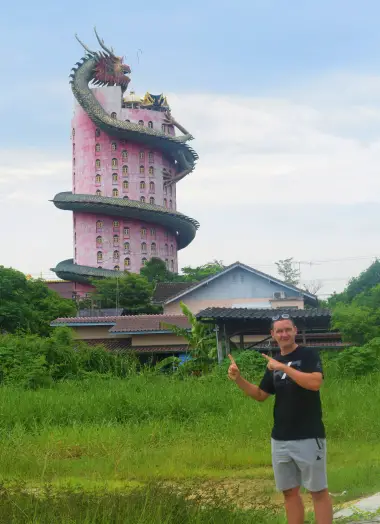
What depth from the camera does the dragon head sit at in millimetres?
87875

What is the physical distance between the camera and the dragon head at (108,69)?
87.9 meters

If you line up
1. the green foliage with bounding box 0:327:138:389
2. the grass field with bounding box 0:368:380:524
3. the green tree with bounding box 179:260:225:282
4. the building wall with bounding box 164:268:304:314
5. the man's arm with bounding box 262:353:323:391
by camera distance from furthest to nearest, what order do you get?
the green tree with bounding box 179:260:225:282, the building wall with bounding box 164:268:304:314, the green foliage with bounding box 0:327:138:389, the grass field with bounding box 0:368:380:524, the man's arm with bounding box 262:353:323:391

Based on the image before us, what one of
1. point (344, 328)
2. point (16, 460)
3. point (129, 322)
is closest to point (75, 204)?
point (129, 322)

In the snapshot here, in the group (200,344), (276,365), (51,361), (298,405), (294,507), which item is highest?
(200,344)

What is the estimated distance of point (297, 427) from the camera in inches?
231

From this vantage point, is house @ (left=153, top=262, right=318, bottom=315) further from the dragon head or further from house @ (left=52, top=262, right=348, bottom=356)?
the dragon head

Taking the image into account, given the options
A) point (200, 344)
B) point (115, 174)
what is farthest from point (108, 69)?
point (200, 344)

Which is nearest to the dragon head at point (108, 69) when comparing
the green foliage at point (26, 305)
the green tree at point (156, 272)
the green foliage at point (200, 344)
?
the green tree at point (156, 272)

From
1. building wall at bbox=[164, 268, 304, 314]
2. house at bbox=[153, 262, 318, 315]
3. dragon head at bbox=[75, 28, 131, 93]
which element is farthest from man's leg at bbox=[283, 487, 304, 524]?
dragon head at bbox=[75, 28, 131, 93]

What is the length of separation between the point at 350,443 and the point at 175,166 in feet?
272

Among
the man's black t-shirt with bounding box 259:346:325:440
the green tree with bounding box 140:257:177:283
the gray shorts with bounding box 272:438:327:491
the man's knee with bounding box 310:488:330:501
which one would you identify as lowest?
the man's knee with bounding box 310:488:330:501

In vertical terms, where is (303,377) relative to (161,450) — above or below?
above

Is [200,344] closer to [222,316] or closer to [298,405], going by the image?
[222,316]

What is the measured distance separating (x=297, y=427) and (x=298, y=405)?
0.16 meters
